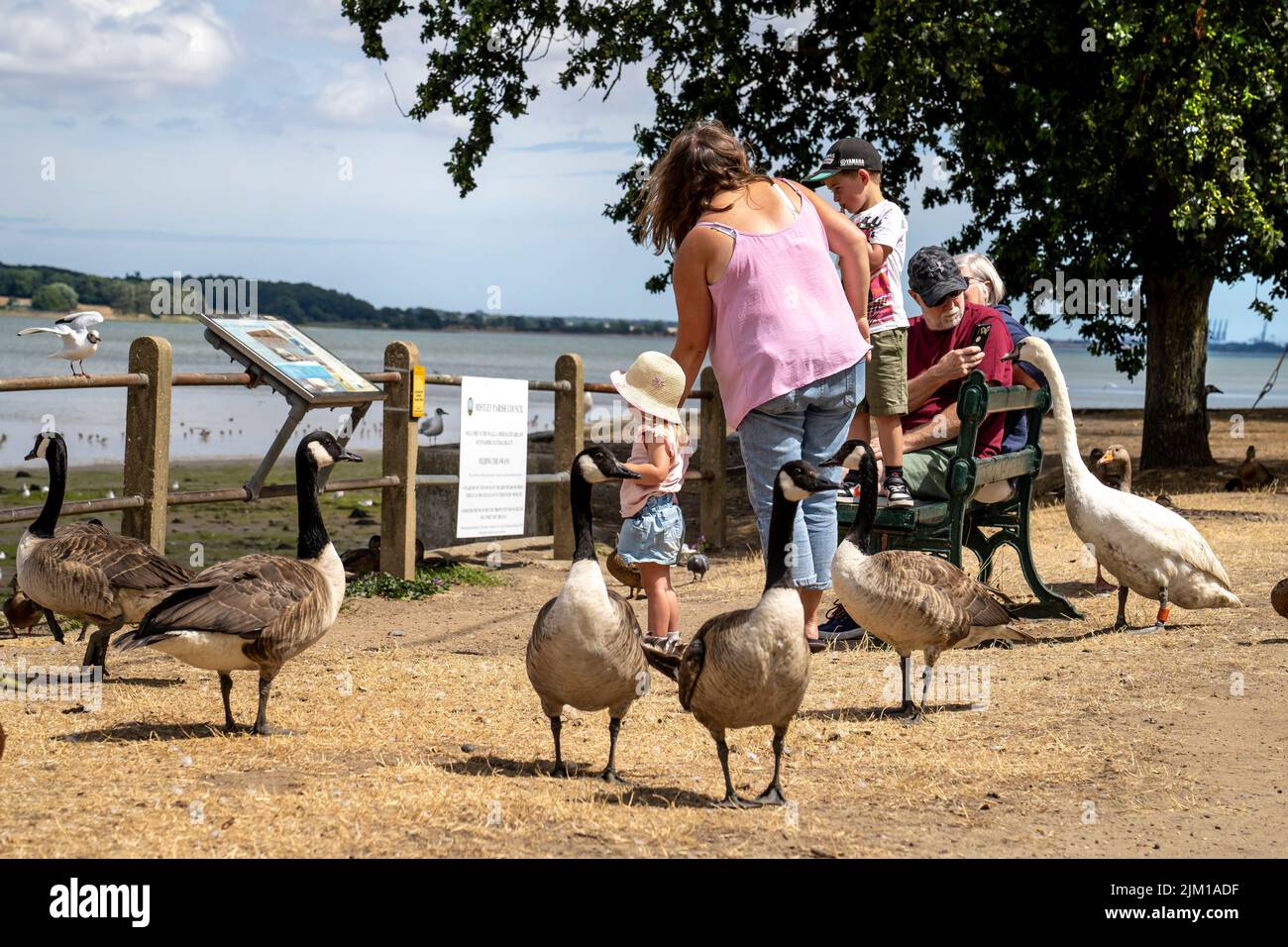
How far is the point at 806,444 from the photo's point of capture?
19.0 feet

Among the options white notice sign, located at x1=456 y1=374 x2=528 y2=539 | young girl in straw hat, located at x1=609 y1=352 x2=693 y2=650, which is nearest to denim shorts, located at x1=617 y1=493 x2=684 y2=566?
young girl in straw hat, located at x1=609 y1=352 x2=693 y2=650

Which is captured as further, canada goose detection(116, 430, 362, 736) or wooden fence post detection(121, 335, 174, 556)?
wooden fence post detection(121, 335, 174, 556)

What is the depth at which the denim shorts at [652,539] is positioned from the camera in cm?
616

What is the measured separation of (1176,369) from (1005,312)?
8.79 m

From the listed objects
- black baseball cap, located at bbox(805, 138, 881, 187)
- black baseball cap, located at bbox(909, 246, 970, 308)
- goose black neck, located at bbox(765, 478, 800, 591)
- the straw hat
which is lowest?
goose black neck, located at bbox(765, 478, 800, 591)

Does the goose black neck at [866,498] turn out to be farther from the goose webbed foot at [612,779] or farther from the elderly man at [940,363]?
the goose webbed foot at [612,779]

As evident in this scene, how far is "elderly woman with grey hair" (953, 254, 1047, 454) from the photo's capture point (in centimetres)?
868

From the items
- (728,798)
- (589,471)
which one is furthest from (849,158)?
(728,798)

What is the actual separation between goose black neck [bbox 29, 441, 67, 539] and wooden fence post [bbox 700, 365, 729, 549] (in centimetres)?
706

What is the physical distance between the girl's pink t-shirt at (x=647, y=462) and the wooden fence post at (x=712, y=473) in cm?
713

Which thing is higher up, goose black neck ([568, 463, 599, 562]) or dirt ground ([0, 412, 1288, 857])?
goose black neck ([568, 463, 599, 562])

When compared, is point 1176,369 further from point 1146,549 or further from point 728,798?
point 728,798

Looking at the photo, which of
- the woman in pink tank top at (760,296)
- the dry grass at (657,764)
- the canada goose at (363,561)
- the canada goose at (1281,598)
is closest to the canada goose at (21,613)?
the dry grass at (657,764)

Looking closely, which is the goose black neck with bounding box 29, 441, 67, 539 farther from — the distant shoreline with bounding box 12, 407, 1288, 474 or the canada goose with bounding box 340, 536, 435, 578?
the distant shoreline with bounding box 12, 407, 1288, 474
